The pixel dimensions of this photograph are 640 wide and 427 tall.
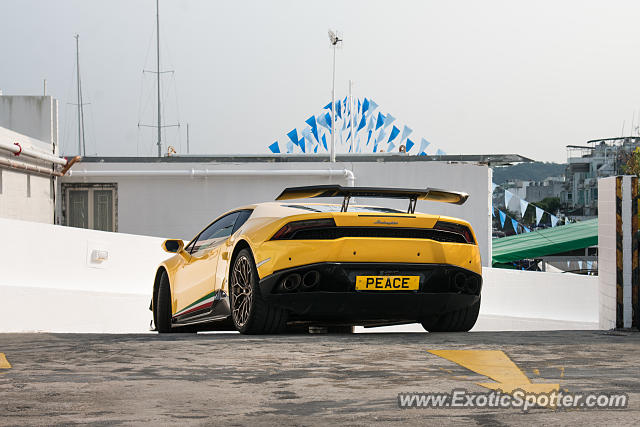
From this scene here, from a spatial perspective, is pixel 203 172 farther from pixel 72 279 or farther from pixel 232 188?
pixel 72 279

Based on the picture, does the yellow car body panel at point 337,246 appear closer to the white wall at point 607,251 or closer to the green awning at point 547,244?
the white wall at point 607,251

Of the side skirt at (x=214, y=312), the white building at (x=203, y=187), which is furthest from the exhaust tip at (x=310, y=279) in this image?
the white building at (x=203, y=187)

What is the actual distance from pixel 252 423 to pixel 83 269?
32.3 feet

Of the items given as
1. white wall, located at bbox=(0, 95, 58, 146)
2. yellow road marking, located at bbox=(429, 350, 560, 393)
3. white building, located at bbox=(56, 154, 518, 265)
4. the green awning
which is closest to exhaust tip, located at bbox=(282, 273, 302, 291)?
yellow road marking, located at bbox=(429, 350, 560, 393)

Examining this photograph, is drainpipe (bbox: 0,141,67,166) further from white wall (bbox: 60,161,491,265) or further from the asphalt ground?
the asphalt ground

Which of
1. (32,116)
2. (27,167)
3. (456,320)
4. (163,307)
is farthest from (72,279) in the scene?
(32,116)

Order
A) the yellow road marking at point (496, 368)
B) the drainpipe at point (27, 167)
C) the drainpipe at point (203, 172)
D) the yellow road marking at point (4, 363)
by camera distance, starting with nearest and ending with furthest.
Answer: the yellow road marking at point (496, 368) → the yellow road marking at point (4, 363) → the drainpipe at point (27, 167) → the drainpipe at point (203, 172)

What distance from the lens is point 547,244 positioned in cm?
3072

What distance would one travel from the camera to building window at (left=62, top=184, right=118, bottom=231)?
82.4ft

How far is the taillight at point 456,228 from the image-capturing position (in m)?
7.36

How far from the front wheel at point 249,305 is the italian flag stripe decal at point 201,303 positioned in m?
0.45

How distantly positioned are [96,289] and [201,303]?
17.4 feet

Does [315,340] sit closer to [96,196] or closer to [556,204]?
[96,196]

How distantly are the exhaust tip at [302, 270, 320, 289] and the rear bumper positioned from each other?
0.06 ft
